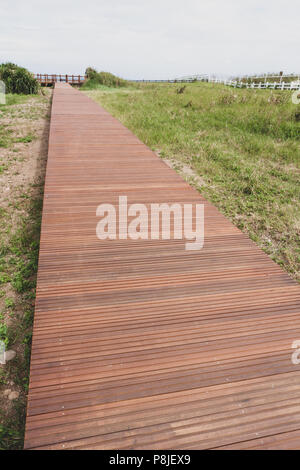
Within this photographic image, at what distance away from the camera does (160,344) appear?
76.0 inches

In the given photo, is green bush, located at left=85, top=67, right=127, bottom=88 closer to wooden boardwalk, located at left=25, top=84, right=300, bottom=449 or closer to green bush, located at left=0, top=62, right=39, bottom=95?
green bush, located at left=0, top=62, right=39, bottom=95

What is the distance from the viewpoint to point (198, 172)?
6.87m

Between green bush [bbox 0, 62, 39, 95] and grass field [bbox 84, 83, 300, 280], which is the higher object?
green bush [bbox 0, 62, 39, 95]

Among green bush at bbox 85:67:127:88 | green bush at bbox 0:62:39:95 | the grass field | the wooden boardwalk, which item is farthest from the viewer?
green bush at bbox 85:67:127:88

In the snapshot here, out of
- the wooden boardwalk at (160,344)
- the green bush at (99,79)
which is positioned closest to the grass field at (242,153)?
the wooden boardwalk at (160,344)

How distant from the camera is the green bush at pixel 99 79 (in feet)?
85.5

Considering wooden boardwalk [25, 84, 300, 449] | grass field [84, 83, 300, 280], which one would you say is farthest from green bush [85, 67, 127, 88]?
wooden boardwalk [25, 84, 300, 449]

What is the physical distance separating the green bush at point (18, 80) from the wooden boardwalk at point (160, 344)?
697 inches

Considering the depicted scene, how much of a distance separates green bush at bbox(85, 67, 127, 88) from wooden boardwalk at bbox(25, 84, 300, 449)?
26.2m

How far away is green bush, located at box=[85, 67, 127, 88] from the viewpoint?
26047 millimetres

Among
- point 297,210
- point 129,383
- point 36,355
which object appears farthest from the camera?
→ point 297,210
